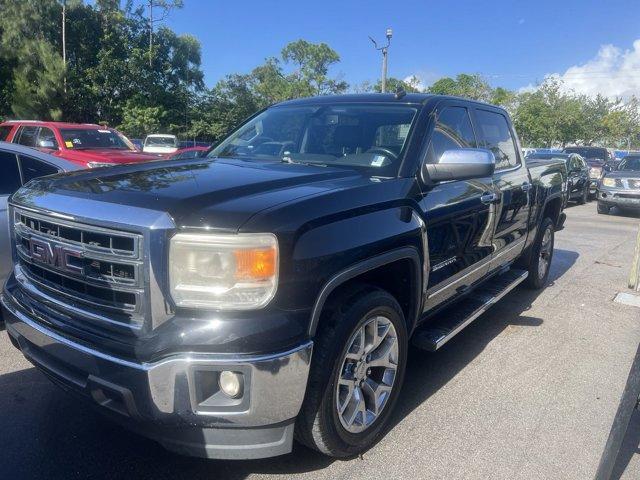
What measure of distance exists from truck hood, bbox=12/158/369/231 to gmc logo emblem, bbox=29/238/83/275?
18cm

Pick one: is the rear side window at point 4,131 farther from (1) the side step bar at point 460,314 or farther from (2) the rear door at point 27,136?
(1) the side step bar at point 460,314

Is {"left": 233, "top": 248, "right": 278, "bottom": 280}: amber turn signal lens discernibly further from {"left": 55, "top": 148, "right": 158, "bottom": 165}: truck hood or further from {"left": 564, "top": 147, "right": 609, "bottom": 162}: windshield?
{"left": 564, "top": 147, "right": 609, "bottom": 162}: windshield

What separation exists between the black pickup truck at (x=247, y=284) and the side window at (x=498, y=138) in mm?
1116

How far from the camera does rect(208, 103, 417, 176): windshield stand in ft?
10.7

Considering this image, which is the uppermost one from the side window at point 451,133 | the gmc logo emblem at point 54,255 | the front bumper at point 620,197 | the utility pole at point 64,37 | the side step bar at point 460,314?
the utility pole at point 64,37

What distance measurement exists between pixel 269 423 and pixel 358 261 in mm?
826

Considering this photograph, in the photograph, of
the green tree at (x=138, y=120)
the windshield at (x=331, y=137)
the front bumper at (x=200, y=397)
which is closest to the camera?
the front bumper at (x=200, y=397)

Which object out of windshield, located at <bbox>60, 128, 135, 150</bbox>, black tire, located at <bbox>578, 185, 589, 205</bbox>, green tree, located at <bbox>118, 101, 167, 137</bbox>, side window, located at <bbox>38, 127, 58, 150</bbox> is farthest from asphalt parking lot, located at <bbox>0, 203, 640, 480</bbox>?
green tree, located at <bbox>118, 101, 167, 137</bbox>

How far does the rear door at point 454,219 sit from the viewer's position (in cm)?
317

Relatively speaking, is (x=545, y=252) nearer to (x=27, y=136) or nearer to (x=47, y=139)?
(x=47, y=139)

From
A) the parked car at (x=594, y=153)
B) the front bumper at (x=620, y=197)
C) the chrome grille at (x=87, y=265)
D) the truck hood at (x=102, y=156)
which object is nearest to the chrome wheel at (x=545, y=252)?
the chrome grille at (x=87, y=265)

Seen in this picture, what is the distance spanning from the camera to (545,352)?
426 cm

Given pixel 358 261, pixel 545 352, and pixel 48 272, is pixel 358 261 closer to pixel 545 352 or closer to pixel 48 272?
pixel 48 272

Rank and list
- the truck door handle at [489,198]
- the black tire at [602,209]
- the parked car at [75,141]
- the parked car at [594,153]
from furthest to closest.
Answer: the parked car at [594,153]
the black tire at [602,209]
the parked car at [75,141]
the truck door handle at [489,198]
